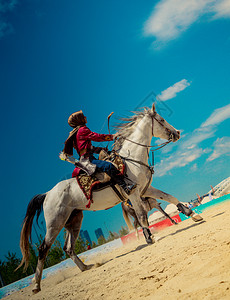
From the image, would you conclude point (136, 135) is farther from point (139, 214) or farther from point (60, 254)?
point (60, 254)

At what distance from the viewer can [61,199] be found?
5.50m

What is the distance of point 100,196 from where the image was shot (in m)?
5.50

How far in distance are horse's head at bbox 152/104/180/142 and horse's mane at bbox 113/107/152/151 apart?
21 cm

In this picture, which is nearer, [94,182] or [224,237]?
[224,237]

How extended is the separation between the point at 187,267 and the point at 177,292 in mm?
519

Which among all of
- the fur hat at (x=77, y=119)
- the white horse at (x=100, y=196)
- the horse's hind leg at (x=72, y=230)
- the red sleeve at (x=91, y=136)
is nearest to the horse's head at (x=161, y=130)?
the white horse at (x=100, y=196)

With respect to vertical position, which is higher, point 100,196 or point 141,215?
point 100,196

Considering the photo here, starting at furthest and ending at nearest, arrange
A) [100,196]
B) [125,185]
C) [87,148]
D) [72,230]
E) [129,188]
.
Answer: [72,230]
[87,148]
[100,196]
[125,185]
[129,188]

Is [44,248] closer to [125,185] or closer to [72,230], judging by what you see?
[72,230]

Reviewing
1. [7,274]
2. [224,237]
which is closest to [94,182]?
[224,237]

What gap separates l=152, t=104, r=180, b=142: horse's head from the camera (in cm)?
634

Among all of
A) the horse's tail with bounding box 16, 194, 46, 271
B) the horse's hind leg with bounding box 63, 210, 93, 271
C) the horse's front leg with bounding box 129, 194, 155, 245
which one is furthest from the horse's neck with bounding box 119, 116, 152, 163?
the horse's tail with bounding box 16, 194, 46, 271

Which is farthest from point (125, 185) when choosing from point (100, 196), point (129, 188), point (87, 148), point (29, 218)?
point (29, 218)

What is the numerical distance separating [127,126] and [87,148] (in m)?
1.34
